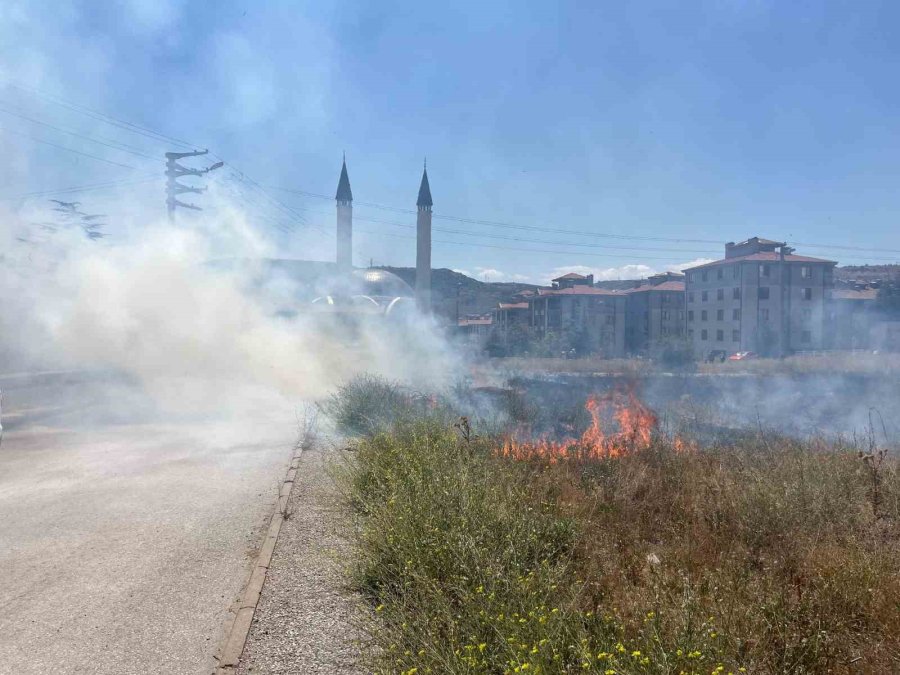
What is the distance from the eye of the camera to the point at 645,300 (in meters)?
56.2

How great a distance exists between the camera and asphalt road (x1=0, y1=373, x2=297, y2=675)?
3.79m

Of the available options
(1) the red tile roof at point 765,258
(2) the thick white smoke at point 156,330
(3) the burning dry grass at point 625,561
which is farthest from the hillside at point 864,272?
(3) the burning dry grass at point 625,561

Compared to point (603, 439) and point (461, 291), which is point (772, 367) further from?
point (461, 291)

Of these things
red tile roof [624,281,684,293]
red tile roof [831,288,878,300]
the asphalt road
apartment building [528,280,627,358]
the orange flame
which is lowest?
the asphalt road

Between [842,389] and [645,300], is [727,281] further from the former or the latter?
[842,389]

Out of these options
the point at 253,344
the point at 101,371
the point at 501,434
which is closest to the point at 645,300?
the point at 253,344

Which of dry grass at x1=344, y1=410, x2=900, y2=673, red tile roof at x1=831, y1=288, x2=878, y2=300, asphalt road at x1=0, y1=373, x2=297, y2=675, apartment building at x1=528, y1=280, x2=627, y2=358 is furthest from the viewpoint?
apartment building at x1=528, y1=280, x2=627, y2=358

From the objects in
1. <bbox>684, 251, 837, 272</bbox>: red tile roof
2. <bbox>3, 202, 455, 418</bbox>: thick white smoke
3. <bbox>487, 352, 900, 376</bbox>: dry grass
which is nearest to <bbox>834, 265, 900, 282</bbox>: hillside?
<bbox>684, 251, 837, 272</bbox>: red tile roof

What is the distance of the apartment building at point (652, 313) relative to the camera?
54.3 meters

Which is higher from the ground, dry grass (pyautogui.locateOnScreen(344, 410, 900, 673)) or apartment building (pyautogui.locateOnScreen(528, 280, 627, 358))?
apartment building (pyautogui.locateOnScreen(528, 280, 627, 358))

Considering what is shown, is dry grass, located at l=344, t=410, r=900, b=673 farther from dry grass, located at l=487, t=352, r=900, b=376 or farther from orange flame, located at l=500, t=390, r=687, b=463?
dry grass, located at l=487, t=352, r=900, b=376

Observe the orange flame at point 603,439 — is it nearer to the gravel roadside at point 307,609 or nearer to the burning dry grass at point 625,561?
the burning dry grass at point 625,561

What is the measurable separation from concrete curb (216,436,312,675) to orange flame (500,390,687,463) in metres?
2.64

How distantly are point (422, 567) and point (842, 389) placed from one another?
21.2 m
